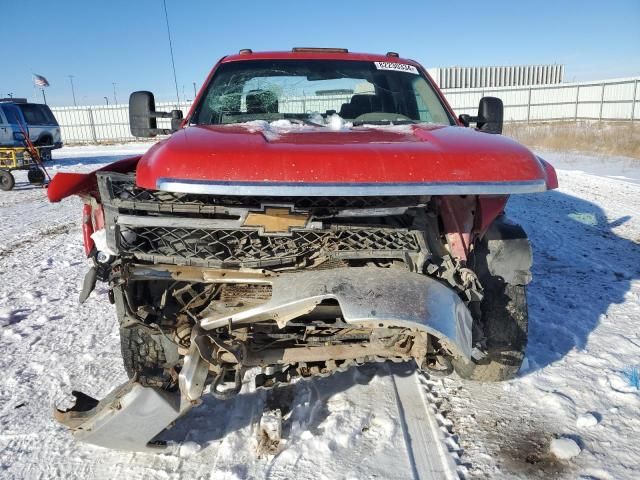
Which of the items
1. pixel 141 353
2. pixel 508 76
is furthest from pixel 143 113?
pixel 508 76

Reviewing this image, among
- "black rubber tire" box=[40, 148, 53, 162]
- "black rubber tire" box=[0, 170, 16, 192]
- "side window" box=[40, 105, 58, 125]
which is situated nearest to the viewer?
"black rubber tire" box=[0, 170, 16, 192]

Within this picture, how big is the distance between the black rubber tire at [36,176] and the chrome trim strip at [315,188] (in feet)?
37.6

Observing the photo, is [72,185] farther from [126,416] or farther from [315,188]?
[315,188]

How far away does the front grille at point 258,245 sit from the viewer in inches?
77.7

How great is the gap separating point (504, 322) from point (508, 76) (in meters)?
38.0

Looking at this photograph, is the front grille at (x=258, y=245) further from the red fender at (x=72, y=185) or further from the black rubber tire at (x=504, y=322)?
the black rubber tire at (x=504, y=322)

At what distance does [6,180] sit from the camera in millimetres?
11156

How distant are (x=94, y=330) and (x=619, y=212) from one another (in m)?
6.81

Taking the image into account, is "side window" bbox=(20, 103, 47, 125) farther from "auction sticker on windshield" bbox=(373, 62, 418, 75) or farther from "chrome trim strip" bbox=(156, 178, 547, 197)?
"chrome trim strip" bbox=(156, 178, 547, 197)

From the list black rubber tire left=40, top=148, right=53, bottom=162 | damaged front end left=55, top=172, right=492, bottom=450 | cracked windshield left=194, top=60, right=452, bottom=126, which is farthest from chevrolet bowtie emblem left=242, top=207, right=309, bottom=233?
black rubber tire left=40, top=148, right=53, bottom=162

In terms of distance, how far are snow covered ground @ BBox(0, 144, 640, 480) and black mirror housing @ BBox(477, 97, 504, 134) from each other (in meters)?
1.40

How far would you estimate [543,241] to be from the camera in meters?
5.54

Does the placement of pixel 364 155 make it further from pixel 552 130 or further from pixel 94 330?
pixel 552 130

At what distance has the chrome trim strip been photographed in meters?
1.75
